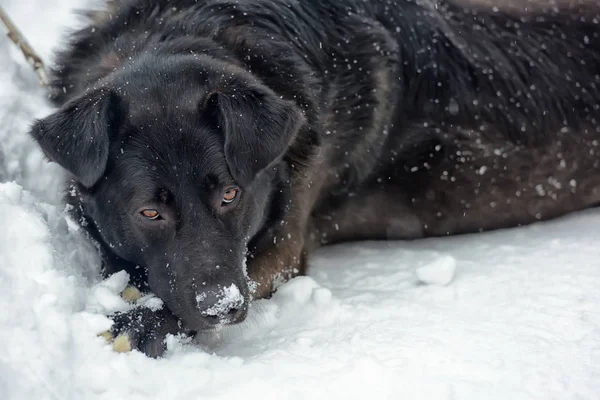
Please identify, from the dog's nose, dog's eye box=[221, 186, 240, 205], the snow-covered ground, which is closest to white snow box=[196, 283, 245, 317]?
the dog's nose

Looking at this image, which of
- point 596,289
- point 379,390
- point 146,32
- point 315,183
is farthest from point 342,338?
point 146,32

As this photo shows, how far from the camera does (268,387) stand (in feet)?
7.93

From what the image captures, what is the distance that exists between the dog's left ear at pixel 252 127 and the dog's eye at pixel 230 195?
2.5 inches

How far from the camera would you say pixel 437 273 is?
341cm

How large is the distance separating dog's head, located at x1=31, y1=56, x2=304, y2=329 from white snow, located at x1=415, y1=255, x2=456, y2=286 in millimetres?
1020

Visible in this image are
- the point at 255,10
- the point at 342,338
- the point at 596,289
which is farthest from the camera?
the point at 255,10

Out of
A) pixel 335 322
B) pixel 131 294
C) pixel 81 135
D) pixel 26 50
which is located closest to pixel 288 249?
pixel 335 322

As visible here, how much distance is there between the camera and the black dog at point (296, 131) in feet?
8.98

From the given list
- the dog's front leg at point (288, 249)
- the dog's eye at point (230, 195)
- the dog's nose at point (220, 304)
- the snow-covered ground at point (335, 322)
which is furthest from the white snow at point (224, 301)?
the dog's front leg at point (288, 249)

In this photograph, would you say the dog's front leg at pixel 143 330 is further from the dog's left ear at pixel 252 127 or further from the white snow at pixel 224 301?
the dog's left ear at pixel 252 127

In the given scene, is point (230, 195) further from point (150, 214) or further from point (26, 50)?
Answer: point (26, 50)

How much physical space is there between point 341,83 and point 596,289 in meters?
Result: 1.64

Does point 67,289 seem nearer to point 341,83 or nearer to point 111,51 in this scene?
point 111,51

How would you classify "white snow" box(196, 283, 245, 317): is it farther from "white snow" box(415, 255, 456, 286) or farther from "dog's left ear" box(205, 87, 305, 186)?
"white snow" box(415, 255, 456, 286)
